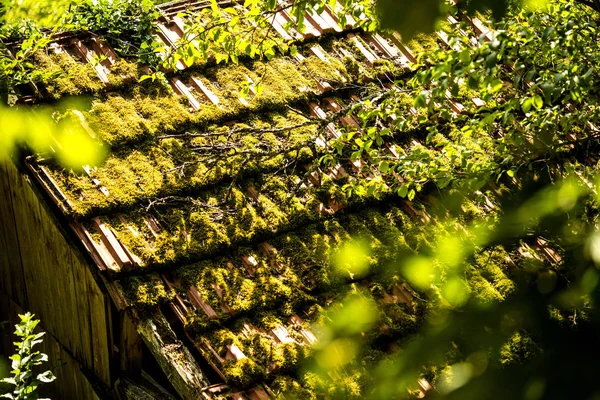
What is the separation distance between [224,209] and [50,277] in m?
1.60

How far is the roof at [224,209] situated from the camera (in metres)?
3.18

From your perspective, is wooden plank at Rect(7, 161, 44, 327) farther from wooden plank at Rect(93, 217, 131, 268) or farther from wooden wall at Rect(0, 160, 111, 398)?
wooden plank at Rect(93, 217, 131, 268)

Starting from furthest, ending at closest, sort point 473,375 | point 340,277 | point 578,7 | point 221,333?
point 578,7
point 340,277
point 221,333
point 473,375

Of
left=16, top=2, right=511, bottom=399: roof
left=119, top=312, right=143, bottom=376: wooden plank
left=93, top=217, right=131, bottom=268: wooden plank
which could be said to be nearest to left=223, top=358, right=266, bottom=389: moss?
left=16, top=2, right=511, bottom=399: roof

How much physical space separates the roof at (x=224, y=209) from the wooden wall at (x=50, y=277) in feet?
1.34

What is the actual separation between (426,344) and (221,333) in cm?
222

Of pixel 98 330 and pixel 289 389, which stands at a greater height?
pixel 98 330

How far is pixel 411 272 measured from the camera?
1.25m

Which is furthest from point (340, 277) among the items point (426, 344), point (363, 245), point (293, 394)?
point (426, 344)

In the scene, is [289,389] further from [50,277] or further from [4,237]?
[4,237]

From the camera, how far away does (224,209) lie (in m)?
3.68

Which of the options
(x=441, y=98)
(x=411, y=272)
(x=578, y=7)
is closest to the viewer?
(x=411, y=272)

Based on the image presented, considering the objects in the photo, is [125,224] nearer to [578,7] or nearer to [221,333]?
[221,333]

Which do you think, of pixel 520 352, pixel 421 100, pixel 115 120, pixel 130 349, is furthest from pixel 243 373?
pixel 520 352
